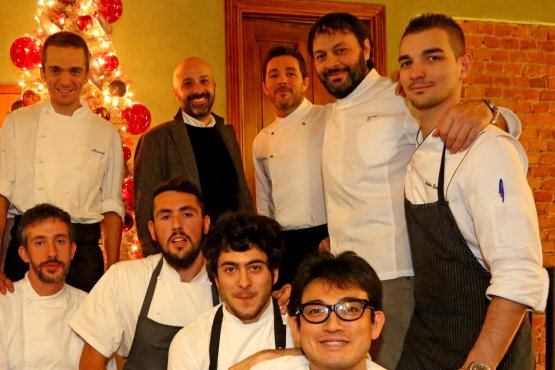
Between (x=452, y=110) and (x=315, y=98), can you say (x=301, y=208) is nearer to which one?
(x=452, y=110)

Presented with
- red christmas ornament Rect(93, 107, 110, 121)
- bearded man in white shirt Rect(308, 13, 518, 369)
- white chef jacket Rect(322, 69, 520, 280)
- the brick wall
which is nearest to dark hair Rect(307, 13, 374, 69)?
bearded man in white shirt Rect(308, 13, 518, 369)


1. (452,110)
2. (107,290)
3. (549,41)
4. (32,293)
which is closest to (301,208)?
(107,290)

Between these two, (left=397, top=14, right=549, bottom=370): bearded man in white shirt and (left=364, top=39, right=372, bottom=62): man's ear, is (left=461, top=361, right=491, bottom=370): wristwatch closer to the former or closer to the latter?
(left=397, top=14, right=549, bottom=370): bearded man in white shirt

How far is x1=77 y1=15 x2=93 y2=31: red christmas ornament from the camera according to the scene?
4574 millimetres

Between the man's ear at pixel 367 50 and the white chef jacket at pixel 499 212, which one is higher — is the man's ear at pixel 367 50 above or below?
above

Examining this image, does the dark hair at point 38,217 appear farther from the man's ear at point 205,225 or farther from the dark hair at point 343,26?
the dark hair at point 343,26

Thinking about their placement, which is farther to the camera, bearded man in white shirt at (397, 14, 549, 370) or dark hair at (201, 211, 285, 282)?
dark hair at (201, 211, 285, 282)

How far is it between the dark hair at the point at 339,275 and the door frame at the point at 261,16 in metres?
3.12

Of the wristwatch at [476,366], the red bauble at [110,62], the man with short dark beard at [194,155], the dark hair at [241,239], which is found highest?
the red bauble at [110,62]

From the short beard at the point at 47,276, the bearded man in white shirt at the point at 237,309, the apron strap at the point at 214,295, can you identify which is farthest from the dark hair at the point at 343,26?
the short beard at the point at 47,276

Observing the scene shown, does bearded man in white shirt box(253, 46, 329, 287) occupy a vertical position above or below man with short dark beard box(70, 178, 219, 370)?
above

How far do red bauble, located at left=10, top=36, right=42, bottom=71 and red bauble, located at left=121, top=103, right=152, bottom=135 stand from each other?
1.94 feet

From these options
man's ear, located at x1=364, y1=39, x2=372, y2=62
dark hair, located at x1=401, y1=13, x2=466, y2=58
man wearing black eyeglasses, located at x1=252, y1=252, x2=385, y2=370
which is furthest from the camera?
man's ear, located at x1=364, y1=39, x2=372, y2=62

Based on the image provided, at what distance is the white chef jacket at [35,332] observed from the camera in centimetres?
305
